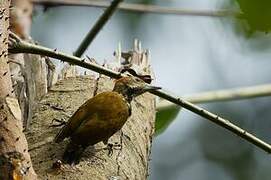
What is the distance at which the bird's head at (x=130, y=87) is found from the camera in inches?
89.9

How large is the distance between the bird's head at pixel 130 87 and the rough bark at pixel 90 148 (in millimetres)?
122

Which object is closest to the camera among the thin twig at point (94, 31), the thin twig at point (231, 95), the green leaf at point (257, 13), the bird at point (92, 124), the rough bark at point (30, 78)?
the green leaf at point (257, 13)

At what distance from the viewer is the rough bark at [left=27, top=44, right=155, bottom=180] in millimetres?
2084

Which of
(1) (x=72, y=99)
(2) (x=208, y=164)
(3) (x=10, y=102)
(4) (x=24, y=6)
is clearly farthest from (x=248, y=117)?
(3) (x=10, y=102)

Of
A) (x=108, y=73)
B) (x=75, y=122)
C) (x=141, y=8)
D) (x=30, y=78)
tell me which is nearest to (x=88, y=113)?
(x=75, y=122)

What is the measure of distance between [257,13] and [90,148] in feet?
2.44

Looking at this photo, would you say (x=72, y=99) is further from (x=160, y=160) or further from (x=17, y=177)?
(x=160, y=160)

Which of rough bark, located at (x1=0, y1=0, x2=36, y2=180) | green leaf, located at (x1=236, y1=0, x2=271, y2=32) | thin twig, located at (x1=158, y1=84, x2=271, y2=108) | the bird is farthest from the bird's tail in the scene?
thin twig, located at (x1=158, y1=84, x2=271, y2=108)

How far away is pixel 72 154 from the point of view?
210cm

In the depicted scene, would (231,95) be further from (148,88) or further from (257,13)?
(257,13)

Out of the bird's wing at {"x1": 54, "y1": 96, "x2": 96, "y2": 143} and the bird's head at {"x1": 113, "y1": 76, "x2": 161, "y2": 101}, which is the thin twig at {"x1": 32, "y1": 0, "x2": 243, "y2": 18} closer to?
the bird's head at {"x1": 113, "y1": 76, "x2": 161, "y2": 101}

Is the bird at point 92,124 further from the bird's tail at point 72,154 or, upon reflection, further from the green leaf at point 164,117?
the green leaf at point 164,117

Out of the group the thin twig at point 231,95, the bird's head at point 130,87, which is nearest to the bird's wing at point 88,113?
the bird's head at point 130,87

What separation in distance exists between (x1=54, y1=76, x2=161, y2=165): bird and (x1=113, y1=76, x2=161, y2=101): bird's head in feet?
0.32
